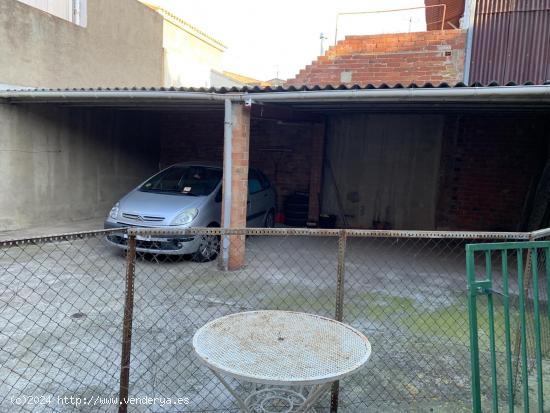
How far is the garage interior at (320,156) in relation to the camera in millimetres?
8102

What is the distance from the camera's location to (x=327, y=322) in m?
2.80

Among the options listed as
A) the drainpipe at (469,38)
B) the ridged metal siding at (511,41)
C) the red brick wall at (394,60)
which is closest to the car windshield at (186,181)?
the red brick wall at (394,60)

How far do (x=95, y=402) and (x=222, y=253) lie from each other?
3464mm

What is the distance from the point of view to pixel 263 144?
36.5 ft

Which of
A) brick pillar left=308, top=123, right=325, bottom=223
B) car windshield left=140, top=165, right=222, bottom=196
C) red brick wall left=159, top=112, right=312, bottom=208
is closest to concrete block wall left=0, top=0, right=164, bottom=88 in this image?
red brick wall left=159, top=112, right=312, bottom=208

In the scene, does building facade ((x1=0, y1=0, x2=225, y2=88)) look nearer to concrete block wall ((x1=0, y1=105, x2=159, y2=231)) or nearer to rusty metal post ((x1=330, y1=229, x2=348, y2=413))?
concrete block wall ((x1=0, y1=105, x2=159, y2=231))

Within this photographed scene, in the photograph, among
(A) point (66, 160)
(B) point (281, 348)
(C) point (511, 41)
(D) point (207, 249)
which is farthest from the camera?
(A) point (66, 160)

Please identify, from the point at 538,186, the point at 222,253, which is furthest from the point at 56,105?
the point at 538,186

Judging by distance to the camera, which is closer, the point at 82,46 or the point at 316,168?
the point at 82,46

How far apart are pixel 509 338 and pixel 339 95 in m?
4.03

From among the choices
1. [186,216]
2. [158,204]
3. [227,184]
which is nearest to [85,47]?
[158,204]

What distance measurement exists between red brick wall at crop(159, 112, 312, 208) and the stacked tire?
17.1 inches

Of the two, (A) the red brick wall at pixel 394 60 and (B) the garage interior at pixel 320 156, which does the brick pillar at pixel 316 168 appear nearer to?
(B) the garage interior at pixel 320 156

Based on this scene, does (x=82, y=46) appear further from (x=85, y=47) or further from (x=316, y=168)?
(x=316, y=168)
